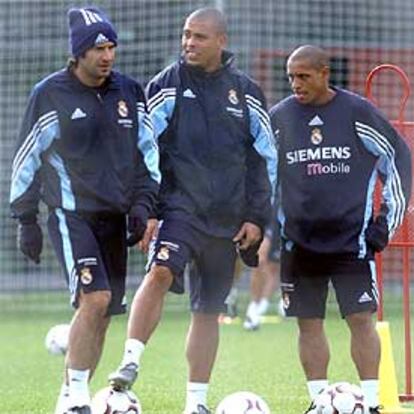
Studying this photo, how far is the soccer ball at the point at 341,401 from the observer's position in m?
8.58

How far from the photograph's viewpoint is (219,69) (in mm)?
9305

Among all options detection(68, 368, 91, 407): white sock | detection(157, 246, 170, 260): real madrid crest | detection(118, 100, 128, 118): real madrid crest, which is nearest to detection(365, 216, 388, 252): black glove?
detection(157, 246, 170, 260): real madrid crest

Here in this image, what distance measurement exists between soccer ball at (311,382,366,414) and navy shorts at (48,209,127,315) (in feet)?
3.75

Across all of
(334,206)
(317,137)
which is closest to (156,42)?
(317,137)

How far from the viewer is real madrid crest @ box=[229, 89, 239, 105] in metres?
9.21

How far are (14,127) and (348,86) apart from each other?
378cm

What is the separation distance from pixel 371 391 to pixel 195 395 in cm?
92

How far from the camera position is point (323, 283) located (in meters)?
9.29

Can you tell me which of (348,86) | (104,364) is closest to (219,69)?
(104,364)

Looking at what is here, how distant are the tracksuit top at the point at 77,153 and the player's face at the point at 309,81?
0.98m

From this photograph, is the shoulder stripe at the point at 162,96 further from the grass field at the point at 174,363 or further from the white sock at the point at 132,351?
the grass field at the point at 174,363

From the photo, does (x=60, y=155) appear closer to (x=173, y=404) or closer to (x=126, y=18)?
(x=173, y=404)

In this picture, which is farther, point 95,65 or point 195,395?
point 195,395

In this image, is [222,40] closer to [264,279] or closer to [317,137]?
[317,137]
